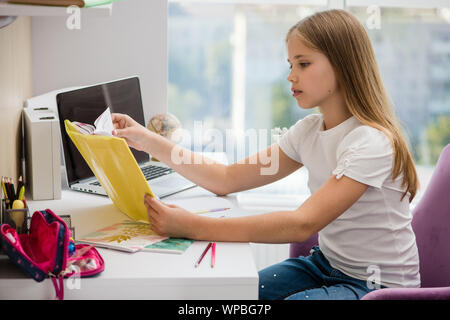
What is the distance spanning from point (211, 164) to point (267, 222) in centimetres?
42

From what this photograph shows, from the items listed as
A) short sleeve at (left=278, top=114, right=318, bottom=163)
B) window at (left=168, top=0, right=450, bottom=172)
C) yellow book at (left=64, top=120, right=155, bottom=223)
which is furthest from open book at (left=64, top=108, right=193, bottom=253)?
window at (left=168, top=0, right=450, bottom=172)

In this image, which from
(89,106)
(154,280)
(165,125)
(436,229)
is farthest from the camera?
(165,125)

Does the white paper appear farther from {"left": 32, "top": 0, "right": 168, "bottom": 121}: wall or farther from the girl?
{"left": 32, "top": 0, "right": 168, "bottom": 121}: wall

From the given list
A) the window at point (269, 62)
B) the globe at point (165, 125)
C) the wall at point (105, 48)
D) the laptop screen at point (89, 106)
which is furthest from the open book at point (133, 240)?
the window at point (269, 62)

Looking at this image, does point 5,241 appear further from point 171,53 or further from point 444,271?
point 171,53

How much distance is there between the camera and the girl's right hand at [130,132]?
1.50 metres

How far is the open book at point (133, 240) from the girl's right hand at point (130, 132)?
0.32m

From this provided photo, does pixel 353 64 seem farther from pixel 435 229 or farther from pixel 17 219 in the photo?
pixel 17 219

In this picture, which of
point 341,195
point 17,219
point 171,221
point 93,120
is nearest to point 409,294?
point 341,195

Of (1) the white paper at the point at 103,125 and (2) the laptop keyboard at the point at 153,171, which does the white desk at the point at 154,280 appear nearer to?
(1) the white paper at the point at 103,125

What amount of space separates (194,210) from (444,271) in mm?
646

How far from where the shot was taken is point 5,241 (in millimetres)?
961

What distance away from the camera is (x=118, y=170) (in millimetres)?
1230
